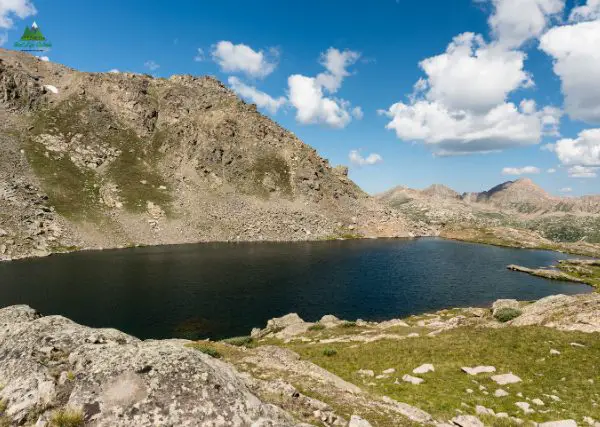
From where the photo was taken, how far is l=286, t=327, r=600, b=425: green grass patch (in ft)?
63.4

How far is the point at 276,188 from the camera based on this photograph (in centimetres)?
19262

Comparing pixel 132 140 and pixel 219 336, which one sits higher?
pixel 132 140

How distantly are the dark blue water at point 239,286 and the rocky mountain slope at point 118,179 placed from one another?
2104cm

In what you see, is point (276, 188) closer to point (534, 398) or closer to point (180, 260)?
point (180, 260)

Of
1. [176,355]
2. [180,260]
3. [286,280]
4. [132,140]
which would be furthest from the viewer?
[132,140]

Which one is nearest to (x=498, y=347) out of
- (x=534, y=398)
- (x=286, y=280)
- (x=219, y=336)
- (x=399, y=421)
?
(x=534, y=398)

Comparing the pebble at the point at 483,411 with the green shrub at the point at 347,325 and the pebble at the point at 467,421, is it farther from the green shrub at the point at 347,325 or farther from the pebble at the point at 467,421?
the green shrub at the point at 347,325

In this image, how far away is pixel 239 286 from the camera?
263ft

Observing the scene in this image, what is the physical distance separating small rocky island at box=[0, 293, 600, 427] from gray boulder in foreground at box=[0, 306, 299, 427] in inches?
1.2

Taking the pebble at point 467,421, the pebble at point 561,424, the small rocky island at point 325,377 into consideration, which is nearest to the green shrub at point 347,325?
the small rocky island at point 325,377

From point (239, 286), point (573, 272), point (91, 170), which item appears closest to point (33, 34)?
point (91, 170)

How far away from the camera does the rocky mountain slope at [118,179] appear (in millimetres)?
131388

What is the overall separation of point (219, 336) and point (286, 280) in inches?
1439

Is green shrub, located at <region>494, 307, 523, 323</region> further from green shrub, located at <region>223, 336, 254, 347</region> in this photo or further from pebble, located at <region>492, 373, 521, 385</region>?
green shrub, located at <region>223, 336, 254, 347</region>
